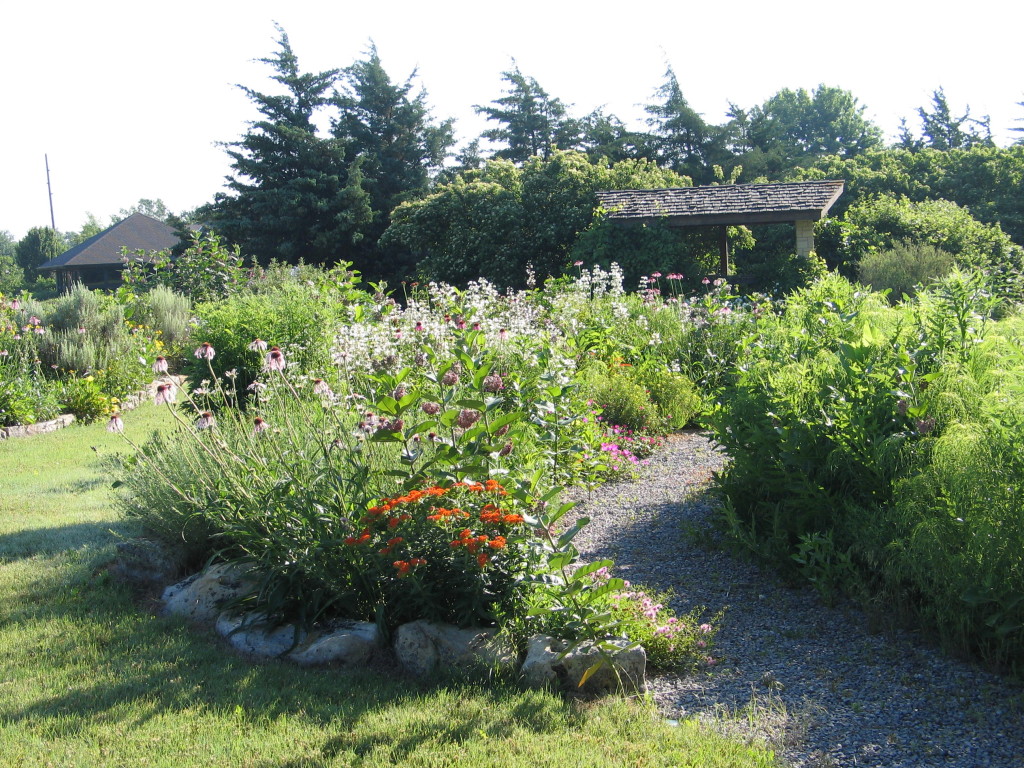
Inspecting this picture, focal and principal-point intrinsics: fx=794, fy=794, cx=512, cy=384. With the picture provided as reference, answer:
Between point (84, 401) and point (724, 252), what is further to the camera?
point (724, 252)

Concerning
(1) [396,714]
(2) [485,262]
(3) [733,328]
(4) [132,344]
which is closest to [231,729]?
(1) [396,714]

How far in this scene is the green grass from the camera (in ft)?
8.91

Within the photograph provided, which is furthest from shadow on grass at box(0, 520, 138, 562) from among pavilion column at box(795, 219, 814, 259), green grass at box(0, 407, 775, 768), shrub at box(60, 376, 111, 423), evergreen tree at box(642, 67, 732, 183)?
evergreen tree at box(642, 67, 732, 183)

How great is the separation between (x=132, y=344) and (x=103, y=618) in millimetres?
8998

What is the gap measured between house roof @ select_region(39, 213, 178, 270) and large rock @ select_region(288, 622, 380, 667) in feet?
130

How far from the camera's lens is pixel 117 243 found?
42.1 meters

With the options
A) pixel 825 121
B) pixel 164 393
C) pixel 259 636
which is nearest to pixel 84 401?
pixel 164 393

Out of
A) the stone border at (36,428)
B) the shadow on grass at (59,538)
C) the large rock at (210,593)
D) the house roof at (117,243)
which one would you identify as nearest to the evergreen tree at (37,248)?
the house roof at (117,243)

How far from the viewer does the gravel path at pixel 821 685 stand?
266 cm

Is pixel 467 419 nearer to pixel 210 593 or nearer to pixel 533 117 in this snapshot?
pixel 210 593

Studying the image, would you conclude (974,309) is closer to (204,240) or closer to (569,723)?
(569,723)

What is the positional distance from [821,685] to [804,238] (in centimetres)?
1738

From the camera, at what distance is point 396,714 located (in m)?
2.99

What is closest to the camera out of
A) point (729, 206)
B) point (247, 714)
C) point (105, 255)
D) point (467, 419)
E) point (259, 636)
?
point (247, 714)
